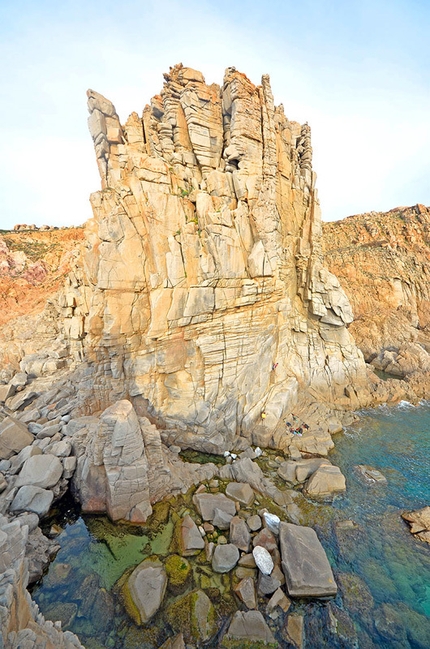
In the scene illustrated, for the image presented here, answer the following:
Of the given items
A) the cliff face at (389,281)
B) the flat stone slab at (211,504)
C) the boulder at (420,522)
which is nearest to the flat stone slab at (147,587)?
the flat stone slab at (211,504)

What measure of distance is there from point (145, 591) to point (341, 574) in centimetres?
670

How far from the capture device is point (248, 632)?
7473mm

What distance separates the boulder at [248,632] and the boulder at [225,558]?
4.33 feet

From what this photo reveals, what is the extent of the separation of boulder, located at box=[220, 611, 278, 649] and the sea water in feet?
4.07

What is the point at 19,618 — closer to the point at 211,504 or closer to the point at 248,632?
the point at 248,632

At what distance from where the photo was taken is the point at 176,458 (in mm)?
13578

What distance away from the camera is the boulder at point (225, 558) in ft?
29.6

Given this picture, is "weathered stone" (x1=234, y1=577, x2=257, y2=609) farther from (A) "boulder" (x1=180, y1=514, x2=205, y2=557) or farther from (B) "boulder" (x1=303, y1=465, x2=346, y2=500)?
(B) "boulder" (x1=303, y1=465, x2=346, y2=500)

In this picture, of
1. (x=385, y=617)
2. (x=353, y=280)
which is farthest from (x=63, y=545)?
(x=353, y=280)

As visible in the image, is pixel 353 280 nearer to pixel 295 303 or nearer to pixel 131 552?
pixel 295 303

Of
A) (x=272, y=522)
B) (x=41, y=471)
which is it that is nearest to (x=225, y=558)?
(x=272, y=522)

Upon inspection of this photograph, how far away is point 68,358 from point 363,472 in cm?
2255

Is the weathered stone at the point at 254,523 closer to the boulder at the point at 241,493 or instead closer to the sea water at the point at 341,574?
the boulder at the point at 241,493

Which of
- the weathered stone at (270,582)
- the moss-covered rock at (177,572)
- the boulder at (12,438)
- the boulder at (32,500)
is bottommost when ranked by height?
the weathered stone at (270,582)
